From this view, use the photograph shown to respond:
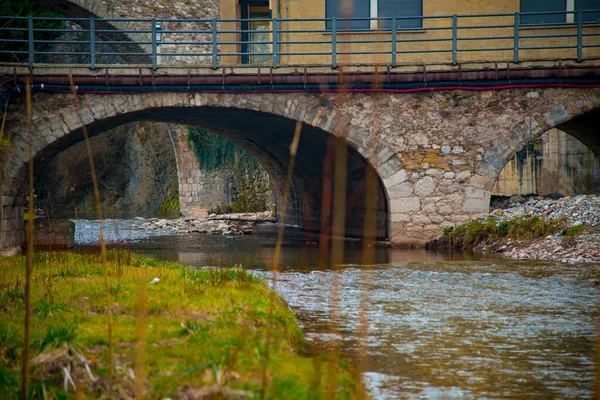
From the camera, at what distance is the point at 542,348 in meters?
6.85

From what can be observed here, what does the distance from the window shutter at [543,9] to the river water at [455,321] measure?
265 inches

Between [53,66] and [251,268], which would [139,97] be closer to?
[53,66]

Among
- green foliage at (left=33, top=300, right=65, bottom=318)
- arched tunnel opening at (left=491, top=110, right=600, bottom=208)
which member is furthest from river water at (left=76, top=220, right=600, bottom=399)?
arched tunnel opening at (left=491, top=110, right=600, bottom=208)

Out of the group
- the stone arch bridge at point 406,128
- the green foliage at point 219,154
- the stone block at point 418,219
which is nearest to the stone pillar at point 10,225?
the stone arch bridge at point 406,128

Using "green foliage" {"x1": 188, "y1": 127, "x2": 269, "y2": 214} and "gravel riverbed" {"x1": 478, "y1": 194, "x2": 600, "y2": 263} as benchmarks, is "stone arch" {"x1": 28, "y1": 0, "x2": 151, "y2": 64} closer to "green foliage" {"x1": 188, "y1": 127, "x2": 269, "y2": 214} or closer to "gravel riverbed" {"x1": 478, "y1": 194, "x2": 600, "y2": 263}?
"green foliage" {"x1": 188, "y1": 127, "x2": 269, "y2": 214}

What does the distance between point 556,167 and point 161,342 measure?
62.2 feet

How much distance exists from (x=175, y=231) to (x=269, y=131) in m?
5.05

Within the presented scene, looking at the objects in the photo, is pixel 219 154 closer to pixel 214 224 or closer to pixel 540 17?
pixel 214 224

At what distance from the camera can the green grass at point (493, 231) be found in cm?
1534

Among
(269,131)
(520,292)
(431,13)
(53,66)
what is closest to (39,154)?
(53,66)

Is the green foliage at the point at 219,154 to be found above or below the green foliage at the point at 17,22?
below

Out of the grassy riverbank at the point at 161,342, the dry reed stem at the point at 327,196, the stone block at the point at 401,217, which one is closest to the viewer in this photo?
the grassy riverbank at the point at 161,342

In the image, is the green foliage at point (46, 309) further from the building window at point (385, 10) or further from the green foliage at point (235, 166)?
the green foliage at point (235, 166)

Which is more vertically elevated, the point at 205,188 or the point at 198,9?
the point at 198,9
